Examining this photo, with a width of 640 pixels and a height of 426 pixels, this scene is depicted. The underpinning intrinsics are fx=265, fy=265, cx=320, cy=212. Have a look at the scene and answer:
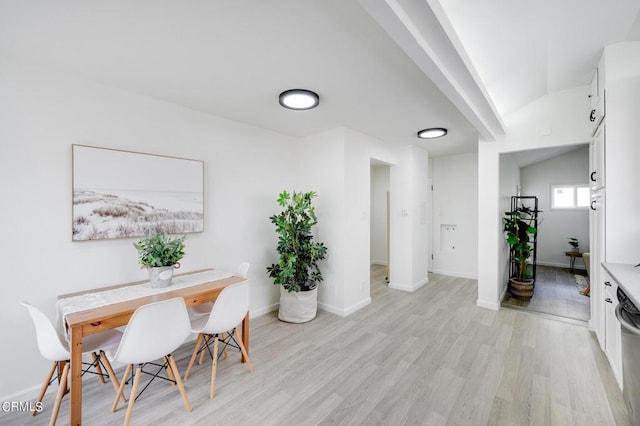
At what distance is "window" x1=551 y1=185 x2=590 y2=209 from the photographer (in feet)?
19.8

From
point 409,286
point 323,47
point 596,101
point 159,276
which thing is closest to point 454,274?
point 409,286

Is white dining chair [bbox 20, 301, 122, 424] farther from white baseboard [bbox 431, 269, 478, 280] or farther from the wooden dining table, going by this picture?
white baseboard [bbox 431, 269, 478, 280]

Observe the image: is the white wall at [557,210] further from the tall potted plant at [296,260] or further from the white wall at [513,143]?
the tall potted plant at [296,260]

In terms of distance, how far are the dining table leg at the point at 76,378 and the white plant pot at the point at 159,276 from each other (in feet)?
2.22

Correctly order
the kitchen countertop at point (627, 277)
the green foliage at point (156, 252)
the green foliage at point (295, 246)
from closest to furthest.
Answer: the kitchen countertop at point (627, 277) < the green foliage at point (156, 252) < the green foliage at point (295, 246)

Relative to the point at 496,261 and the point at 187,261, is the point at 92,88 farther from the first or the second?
the point at 496,261

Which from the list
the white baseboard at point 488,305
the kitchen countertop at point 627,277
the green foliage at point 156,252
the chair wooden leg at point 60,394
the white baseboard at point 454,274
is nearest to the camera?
the kitchen countertop at point 627,277

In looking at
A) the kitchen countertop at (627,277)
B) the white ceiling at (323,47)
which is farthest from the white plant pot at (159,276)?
the kitchen countertop at (627,277)

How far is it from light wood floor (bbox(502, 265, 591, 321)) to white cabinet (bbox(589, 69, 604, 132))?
242cm

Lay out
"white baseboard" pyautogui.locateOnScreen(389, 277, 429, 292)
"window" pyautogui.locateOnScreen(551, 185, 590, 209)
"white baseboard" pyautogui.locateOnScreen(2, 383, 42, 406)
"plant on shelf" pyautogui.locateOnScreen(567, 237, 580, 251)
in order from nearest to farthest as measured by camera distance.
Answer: "white baseboard" pyautogui.locateOnScreen(2, 383, 42, 406)
"white baseboard" pyautogui.locateOnScreen(389, 277, 429, 292)
"plant on shelf" pyautogui.locateOnScreen(567, 237, 580, 251)
"window" pyautogui.locateOnScreen(551, 185, 590, 209)

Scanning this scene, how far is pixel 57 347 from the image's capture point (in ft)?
5.57

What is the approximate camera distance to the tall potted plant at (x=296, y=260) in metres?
3.29

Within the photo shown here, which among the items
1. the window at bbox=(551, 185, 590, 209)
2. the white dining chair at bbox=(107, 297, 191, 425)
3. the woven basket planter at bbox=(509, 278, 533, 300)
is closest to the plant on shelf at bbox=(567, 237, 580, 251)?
the window at bbox=(551, 185, 590, 209)

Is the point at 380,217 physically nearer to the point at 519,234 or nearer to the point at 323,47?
the point at 519,234
